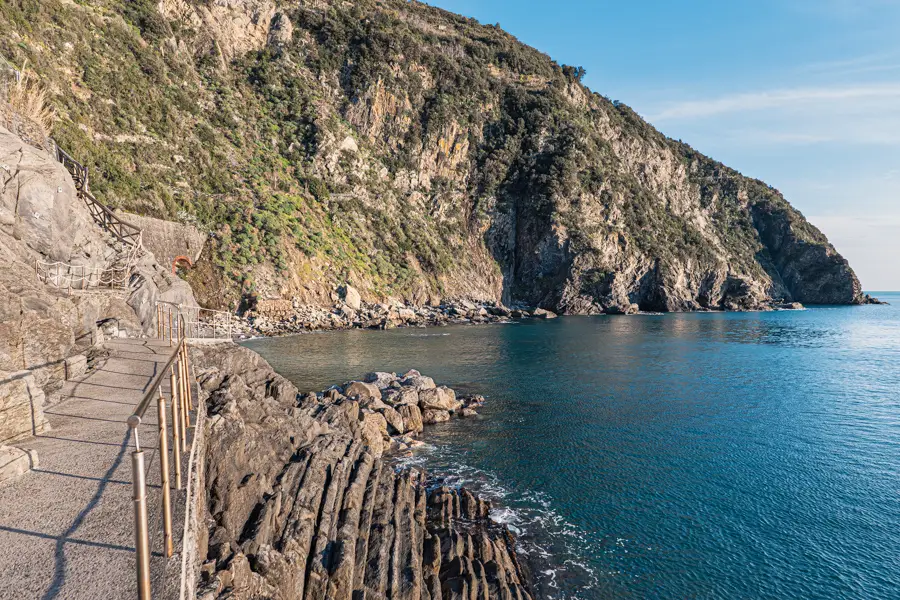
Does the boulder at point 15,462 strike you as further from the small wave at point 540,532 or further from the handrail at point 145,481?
the small wave at point 540,532

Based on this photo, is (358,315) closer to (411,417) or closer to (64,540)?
(411,417)

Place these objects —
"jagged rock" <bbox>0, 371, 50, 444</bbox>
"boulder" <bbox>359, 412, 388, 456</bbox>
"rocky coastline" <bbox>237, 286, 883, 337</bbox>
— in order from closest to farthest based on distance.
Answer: "jagged rock" <bbox>0, 371, 50, 444</bbox> < "boulder" <bbox>359, 412, 388, 456</bbox> < "rocky coastline" <bbox>237, 286, 883, 337</bbox>

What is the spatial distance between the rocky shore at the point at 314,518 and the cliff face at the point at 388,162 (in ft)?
139

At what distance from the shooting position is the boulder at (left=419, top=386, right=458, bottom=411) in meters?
22.9

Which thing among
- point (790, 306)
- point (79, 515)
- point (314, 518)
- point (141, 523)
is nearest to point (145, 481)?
point (79, 515)

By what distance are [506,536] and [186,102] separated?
6763 cm

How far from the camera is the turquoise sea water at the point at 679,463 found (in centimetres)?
1150

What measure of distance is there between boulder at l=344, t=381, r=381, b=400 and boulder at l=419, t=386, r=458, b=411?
7.65 feet

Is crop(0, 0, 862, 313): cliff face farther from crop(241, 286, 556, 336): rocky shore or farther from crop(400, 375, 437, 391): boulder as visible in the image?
crop(400, 375, 437, 391): boulder

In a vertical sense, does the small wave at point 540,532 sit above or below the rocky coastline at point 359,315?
below

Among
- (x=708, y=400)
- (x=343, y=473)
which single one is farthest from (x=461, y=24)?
(x=343, y=473)

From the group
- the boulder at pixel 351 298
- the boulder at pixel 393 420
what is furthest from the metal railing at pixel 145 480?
the boulder at pixel 351 298

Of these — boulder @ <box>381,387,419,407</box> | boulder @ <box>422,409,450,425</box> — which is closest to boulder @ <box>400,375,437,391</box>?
boulder @ <box>381,387,419,407</box>

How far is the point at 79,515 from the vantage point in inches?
183
